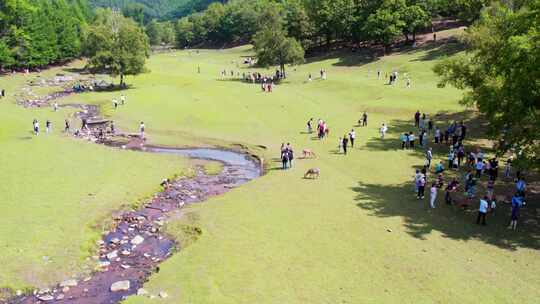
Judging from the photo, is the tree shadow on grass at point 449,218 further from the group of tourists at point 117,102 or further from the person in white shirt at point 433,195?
the group of tourists at point 117,102

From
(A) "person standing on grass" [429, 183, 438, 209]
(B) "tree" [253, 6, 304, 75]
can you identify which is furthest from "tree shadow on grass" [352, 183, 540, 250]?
(B) "tree" [253, 6, 304, 75]

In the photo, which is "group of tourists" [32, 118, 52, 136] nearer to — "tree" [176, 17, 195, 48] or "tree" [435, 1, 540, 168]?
"tree" [435, 1, 540, 168]

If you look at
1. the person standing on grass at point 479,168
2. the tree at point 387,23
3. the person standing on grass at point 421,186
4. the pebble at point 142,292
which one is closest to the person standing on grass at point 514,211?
the person standing on grass at point 421,186

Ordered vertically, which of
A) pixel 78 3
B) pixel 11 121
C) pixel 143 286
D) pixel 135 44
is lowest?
pixel 143 286

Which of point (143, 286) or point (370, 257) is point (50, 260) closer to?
point (143, 286)

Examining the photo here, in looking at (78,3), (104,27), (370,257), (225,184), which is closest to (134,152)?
(225,184)

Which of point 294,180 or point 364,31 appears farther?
point 364,31

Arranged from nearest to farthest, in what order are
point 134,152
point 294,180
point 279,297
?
point 279,297
point 294,180
point 134,152
